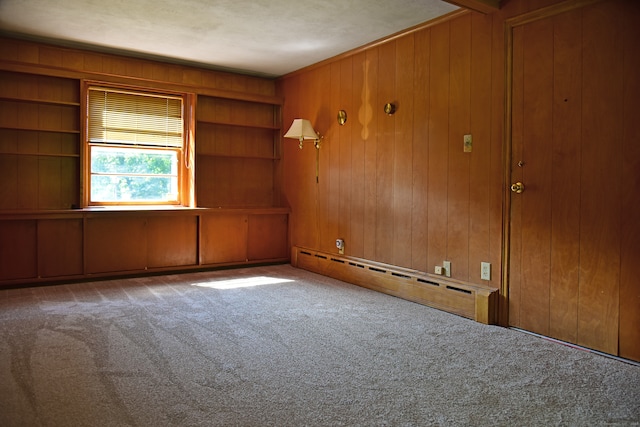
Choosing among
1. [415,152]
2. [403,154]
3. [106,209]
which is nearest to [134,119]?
[106,209]

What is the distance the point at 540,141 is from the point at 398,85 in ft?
5.07

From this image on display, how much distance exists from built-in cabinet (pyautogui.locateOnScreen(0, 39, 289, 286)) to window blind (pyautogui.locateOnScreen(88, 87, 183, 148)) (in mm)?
176

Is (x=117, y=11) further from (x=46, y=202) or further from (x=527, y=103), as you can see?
(x=527, y=103)

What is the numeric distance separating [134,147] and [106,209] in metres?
0.82

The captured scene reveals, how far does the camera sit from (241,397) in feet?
7.51

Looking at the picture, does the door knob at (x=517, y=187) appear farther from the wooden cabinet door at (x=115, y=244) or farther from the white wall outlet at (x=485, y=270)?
the wooden cabinet door at (x=115, y=244)

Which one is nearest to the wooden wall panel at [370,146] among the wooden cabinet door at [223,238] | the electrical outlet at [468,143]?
the electrical outlet at [468,143]

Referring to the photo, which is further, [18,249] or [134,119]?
[134,119]

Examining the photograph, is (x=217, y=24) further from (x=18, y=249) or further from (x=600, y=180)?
(x=600, y=180)

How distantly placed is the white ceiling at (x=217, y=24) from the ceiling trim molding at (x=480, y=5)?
1.05ft

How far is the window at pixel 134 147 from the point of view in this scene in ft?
17.2

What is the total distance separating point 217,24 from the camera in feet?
13.9

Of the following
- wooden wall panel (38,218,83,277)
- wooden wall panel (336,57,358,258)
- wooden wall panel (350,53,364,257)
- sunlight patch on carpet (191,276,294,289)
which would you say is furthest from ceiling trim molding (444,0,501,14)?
wooden wall panel (38,218,83,277)

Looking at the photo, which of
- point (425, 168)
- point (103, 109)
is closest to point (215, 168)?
point (103, 109)
